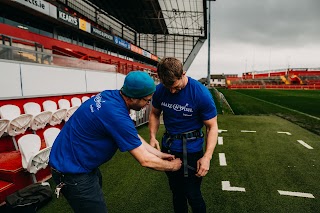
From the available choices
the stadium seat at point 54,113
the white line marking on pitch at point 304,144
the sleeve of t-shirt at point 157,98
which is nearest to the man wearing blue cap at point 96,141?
the sleeve of t-shirt at point 157,98

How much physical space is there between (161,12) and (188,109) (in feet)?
109

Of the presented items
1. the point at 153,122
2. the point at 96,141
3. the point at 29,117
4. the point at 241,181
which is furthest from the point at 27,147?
the point at 241,181

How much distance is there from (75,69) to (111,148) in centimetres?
760

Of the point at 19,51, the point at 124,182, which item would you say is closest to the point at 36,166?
the point at 124,182

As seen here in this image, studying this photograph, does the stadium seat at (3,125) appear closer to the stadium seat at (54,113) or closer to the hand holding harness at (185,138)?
the stadium seat at (54,113)

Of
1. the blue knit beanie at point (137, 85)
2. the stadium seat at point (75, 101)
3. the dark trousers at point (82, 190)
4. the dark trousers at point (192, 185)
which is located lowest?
the dark trousers at point (192, 185)

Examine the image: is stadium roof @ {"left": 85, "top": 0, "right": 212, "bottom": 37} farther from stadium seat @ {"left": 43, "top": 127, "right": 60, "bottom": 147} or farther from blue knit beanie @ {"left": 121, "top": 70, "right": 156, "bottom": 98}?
blue knit beanie @ {"left": 121, "top": 70, "right": 156, "bottom": 98}

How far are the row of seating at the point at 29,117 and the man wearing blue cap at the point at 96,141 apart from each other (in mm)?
3668

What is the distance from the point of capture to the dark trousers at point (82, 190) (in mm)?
1991

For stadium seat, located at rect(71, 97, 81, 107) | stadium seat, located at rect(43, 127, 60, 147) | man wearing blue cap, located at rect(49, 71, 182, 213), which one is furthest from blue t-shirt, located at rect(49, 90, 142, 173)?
stadium seat, located at rect(71, 97, 81, 107)

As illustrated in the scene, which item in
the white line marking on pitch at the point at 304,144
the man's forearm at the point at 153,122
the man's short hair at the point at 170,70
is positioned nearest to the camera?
the man's short hair at the point at 170,70

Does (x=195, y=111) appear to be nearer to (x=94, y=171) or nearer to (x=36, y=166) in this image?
(x=94, y=171)

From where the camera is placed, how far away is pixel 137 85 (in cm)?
190

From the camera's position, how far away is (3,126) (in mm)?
4902
